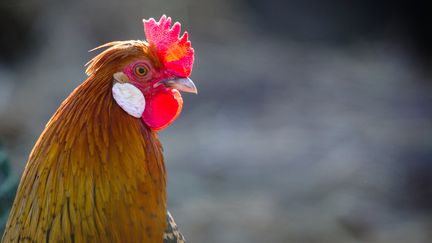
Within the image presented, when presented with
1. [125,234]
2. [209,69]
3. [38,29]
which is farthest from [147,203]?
[38,29]

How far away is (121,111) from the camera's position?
2830 mm

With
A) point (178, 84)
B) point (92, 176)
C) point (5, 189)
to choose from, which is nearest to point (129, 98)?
point (178, 84)

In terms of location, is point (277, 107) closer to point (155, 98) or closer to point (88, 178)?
point (155, 98)

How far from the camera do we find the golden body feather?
273 cm

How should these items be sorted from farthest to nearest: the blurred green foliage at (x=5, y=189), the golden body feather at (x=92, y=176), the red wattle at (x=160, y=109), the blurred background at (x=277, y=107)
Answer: the blurred background at (x=277, y=107) → the blurred green foliage at (x=5, y=189) → the red wattle at (x=160, y=109) → the golden body feather at (x=92, y=176)

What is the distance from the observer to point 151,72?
9.64ft

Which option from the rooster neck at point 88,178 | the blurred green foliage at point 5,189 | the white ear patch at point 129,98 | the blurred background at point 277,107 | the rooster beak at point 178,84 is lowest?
the rooster neck at point 88,178

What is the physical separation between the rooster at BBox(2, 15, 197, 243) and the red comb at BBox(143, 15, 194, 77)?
6cm

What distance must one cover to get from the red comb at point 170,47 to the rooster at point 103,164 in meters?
0.06

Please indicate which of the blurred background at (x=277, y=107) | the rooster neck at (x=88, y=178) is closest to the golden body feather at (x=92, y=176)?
the rooster neck at (x=88, y=178)

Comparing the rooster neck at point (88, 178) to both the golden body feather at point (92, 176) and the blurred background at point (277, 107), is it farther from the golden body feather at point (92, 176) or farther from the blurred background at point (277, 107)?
the blurred background at point (277, 107)

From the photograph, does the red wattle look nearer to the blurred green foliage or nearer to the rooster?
the rooster

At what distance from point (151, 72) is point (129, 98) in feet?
0.58

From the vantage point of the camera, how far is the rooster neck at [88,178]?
2734 millimetres
